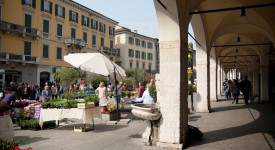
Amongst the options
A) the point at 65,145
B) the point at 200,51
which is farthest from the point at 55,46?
the point at 65,145

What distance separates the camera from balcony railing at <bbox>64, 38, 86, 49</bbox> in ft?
121

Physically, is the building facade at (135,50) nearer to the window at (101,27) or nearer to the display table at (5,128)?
the window at (101,27)

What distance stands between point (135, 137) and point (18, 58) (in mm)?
24901

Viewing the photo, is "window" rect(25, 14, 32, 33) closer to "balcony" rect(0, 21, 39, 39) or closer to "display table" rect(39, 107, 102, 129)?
"balcony" rect(0, 21, 39, 39)

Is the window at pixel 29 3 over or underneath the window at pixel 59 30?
over

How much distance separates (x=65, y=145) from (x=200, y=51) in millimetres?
8355

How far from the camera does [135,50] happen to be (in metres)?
58.8

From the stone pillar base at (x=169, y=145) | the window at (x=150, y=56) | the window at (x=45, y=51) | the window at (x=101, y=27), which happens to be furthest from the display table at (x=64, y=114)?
the window at (x=150, y=56)

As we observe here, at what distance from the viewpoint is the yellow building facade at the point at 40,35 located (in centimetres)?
2834

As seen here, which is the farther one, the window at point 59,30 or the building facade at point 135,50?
the building facade at point 135,50

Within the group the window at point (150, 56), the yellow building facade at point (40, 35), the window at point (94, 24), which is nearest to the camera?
the yellow building facade at point (40, 35)

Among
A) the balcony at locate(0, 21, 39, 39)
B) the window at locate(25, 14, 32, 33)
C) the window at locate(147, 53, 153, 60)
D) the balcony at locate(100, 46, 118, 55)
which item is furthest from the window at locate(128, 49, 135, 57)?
the window at locate(25, 14, 32, 33)

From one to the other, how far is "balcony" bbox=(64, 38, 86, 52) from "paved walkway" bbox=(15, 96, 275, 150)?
28368 mm

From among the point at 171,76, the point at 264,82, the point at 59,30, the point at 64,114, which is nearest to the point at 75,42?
the point at 59,30
